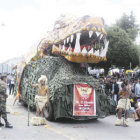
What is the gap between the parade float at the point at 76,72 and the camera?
7.11 metres

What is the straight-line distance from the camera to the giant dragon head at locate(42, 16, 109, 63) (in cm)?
735

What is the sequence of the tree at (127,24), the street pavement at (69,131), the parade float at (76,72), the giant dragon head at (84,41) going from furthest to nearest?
the tree at (127,24) < the giant dragon head at (84,41) < the parade float at (76,72) < the street pavement at (69,131)

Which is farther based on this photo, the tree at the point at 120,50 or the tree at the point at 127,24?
the tree at the point at 127,24

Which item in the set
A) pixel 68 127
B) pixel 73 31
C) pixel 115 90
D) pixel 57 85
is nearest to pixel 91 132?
pixel 68 127

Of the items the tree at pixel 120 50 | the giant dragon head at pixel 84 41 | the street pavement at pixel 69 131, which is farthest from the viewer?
the tree at pixel 120 50

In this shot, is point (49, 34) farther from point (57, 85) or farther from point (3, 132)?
point (3, 132)

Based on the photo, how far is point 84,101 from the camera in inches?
291

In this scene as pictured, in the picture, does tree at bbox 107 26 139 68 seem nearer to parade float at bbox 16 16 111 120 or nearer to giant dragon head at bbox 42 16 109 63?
parade float at bbox 16 16 111 120

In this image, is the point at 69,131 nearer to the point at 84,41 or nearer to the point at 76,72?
the point at 76,72

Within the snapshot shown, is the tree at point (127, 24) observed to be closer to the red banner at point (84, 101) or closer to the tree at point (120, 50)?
the tree at point (120, 50)

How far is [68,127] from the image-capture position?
21.8 feet

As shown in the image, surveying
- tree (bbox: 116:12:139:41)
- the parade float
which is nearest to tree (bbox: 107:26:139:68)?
tree (bbox: 116:12:139:41)

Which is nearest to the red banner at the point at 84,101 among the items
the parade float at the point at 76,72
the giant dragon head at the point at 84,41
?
the parade float at the point at 76,72

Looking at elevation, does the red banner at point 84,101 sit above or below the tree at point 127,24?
below
